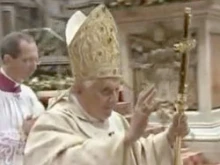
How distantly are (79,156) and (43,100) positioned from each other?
147 inches

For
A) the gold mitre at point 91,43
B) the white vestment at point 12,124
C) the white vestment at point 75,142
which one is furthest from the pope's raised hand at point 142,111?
the white vestment at point 12,124

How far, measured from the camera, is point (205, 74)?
22.7ft

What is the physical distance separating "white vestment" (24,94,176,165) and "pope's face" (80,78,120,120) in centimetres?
5

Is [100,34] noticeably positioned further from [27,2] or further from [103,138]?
[27,2]

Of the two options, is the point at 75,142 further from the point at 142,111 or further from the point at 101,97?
the point at 142,111

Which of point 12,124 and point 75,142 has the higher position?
point 75,142

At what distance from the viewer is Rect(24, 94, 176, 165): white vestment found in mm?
3088

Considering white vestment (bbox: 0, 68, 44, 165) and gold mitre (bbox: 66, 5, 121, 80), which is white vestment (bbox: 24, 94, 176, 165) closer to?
gold mitre (bbox: 66, 5, 121, 80)

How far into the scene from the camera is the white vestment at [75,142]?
10.1 feet

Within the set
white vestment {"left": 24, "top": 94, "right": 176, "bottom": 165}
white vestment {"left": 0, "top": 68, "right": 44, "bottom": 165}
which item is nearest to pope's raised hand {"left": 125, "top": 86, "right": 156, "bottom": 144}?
white vestment {"left": 24, "top": 94, "right": 176, "bottom": 165}

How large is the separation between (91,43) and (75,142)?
0.53 m

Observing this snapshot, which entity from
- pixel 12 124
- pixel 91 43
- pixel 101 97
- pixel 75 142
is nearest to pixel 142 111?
pixel 101 97

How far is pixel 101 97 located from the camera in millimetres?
3127

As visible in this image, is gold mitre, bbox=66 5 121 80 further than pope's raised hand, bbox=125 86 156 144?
Yes
